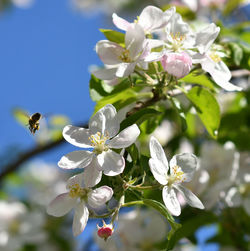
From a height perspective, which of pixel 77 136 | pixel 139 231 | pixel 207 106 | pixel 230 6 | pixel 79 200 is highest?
pixel 77 136

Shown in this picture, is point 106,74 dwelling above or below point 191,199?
above

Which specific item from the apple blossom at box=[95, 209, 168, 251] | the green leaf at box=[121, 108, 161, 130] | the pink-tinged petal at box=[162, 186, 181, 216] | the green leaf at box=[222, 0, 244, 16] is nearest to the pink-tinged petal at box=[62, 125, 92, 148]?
the green leaf at box=[121, 108, 161, 130]

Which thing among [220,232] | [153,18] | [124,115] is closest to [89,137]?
[124,115]

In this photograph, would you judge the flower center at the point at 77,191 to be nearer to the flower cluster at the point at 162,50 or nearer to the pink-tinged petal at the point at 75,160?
the pink-tinged petal at the point at 75,160

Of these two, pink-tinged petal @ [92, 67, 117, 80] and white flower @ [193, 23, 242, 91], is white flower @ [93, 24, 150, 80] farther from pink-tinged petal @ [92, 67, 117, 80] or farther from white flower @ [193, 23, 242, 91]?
white flower @ [193, 23, 242, 91]

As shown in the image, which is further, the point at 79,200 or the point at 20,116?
the point at 20,116

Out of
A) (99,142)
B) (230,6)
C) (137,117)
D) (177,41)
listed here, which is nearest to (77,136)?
Result: (99,142)

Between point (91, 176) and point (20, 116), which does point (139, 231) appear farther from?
point (20, 116)
